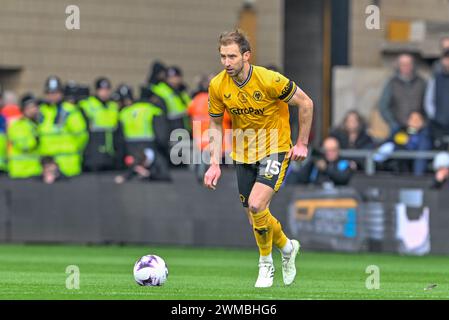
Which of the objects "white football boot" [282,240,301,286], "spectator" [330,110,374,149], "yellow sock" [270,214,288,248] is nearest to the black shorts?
"yellow sock" [270,214,288,248]

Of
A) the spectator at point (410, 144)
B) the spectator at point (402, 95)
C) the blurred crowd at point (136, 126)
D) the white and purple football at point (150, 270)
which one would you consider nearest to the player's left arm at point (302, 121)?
the white and purple football at point (150, 270)

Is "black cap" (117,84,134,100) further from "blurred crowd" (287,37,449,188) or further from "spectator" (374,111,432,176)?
"spectator" (374,111,432,176)

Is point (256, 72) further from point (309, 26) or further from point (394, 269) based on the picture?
point (309, 26)

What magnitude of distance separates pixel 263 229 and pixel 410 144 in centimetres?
813

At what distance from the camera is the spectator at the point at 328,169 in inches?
825

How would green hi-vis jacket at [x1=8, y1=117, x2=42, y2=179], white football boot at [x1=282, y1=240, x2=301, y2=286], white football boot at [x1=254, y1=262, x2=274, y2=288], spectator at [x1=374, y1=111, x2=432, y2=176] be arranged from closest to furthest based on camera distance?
white football boot at [x1=254, y1=262, x2=274, y2=288], white football boot at [x1=282, y1=240, x2=301, y2=286], spectator at [x1=374, y1=111, x2=432, y2=176], green hi-vis jacket at [x1=8, y1=117, x2=42, y2=179]

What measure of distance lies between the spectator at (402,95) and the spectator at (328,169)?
114 cm

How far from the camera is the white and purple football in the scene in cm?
1318

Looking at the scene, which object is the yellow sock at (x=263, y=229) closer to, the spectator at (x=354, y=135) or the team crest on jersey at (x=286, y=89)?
the team crest on jersey at (x=286, y=89)

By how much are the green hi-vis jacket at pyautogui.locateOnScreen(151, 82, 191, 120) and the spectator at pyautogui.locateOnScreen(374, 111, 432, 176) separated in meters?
3.31

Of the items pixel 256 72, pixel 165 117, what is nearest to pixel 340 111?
pixel 165 117

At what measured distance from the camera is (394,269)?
682 inches

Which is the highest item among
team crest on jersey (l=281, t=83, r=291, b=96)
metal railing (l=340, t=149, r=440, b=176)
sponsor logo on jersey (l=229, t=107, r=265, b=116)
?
team crest on jersey (l=281, t=83, r=291, b=96)

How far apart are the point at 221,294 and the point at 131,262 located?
5867 mm
